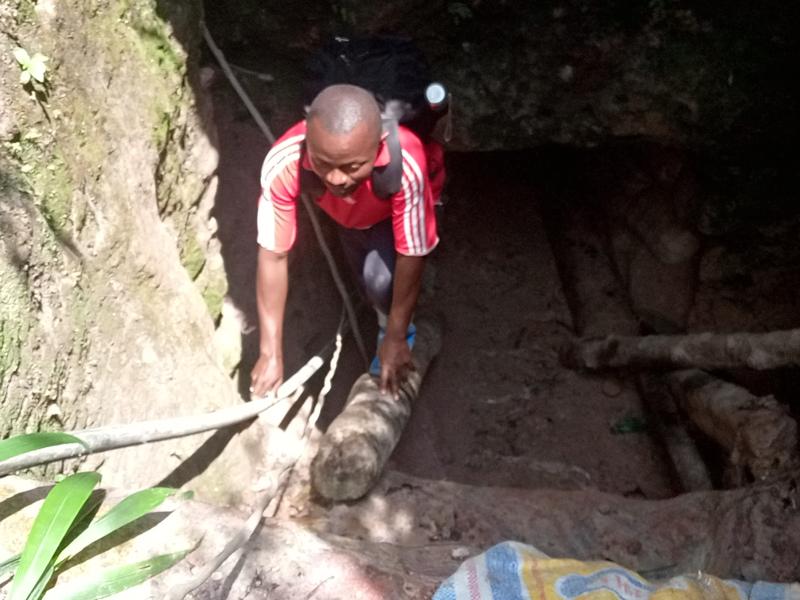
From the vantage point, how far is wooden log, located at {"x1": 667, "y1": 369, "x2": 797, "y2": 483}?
97.0 inches

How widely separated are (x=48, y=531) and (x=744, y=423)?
2.26 m

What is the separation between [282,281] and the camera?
2.55m

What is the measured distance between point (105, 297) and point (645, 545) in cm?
173

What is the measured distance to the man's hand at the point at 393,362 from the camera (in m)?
2.75

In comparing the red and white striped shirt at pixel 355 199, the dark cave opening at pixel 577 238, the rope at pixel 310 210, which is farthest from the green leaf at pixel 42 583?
the rope at pixel 310 210

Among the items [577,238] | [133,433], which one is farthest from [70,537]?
[577,238]

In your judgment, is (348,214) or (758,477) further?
(348,214)

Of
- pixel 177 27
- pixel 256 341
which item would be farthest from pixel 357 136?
pixel 256 341

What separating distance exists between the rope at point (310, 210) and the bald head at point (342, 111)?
101cm

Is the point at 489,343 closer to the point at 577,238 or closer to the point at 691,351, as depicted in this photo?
the point at 577,238

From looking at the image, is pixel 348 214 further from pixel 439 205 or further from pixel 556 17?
pixel 556 17

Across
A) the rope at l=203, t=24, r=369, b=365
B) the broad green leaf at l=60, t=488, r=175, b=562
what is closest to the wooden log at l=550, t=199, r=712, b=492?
the rope at l=203, t=24, r=369, b=365

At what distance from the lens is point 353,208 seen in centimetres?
257

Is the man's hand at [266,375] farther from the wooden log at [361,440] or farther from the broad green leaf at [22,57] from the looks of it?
the broad green leaf at [22,57]
